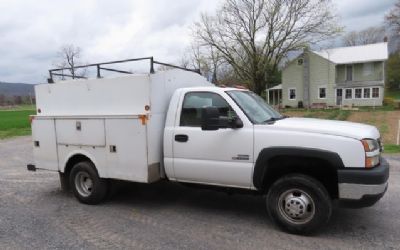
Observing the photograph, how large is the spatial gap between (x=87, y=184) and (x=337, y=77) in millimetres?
40080

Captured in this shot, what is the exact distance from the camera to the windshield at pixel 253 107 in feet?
16.3

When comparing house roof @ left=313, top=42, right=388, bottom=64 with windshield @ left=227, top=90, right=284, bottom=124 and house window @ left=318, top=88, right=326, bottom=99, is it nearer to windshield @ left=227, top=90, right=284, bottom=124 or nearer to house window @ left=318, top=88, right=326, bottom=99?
house window @ left=318, top=88, right=326, bottom=99

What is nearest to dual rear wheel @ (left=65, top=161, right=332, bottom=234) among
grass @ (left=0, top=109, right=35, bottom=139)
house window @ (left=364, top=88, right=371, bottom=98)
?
grass @ (left=0, top=109, right=35, bottom=139)

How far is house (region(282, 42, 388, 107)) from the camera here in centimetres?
3953

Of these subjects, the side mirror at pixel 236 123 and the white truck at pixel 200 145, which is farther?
the side mirror at pixel 236 123

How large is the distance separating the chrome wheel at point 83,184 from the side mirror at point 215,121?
2.61 m

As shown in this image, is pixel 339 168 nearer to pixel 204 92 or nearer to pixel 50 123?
pixel 204 92

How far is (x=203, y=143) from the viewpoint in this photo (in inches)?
200

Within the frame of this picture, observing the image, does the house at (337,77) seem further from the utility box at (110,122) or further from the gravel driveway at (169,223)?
the utility box at (110,122)

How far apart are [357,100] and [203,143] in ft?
129

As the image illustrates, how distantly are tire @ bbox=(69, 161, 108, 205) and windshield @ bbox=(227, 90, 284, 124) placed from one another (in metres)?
2.68

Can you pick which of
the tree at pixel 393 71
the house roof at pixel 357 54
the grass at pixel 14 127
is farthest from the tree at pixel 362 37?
the grass at pixel 14 127

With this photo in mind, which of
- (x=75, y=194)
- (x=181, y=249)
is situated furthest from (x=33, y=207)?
(x=181, y=249)

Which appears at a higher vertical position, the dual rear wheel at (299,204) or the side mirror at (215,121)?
the side mirror at (215,121)
